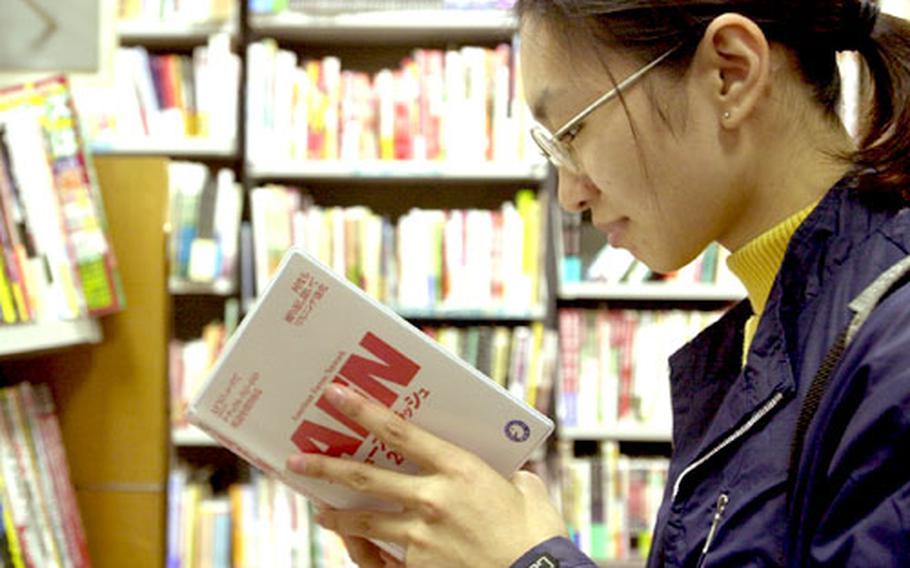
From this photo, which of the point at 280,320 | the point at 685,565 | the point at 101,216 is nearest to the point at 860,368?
the point at 685,565

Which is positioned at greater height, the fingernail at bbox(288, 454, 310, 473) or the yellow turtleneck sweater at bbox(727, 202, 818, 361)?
the yellow turtleneck sweater at bbox(727, 202, 818, 361)

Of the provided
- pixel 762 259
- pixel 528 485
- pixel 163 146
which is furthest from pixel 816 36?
pixel 163 146

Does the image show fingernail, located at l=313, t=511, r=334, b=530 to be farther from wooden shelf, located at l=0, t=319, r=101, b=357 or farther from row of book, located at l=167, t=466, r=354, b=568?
row of book, located at l=167, t=466, r=354, b=568

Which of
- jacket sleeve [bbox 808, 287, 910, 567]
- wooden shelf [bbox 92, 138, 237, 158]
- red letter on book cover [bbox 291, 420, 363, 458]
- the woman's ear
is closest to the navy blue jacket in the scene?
jacket sleeve [bbox 808, 287, 910, 567]

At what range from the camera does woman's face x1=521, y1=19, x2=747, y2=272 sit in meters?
0.78

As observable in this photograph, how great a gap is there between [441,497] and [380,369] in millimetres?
138

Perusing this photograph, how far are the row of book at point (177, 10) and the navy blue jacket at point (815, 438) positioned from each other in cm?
226

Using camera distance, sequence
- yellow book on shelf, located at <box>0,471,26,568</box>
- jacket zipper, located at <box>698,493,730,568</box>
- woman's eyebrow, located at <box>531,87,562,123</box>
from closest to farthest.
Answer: jacket zipper, located at <box>698,493,730,568</box> < woman's eyebrow, located at <box>531,87,562,123</box> < yellow book on shelf, located at <box>0,471,26,568</box>

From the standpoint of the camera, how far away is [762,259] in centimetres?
85

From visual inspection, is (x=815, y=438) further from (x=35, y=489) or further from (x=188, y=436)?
(x=188, y=436)

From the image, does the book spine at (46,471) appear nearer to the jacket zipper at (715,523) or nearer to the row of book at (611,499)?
the jacket zipper at (715,523)

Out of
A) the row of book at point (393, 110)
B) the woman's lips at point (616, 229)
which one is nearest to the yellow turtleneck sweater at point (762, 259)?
the woman's lips at point (616, 229)

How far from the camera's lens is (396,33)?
9.24 feet

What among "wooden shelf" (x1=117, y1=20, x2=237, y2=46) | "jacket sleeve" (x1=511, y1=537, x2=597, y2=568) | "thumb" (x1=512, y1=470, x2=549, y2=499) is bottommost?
"jacket sleeve" (x1=511, y1=537, x2=597, y2=568)
